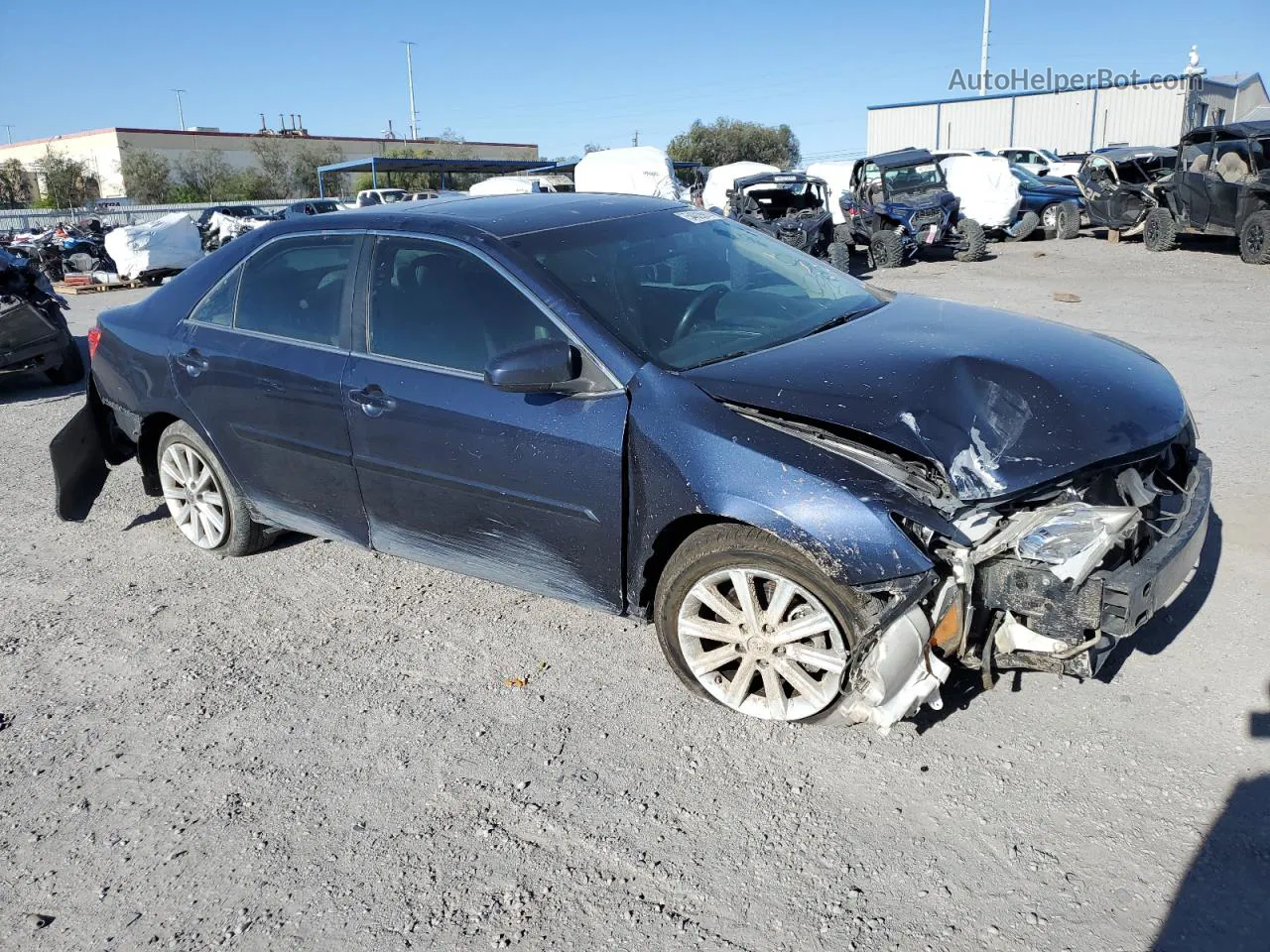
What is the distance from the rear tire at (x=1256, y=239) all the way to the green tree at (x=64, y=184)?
63.0 meters

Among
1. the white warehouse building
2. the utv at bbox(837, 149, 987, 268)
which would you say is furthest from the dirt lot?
the white warehouse building

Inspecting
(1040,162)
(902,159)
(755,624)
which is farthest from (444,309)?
(1040,162)

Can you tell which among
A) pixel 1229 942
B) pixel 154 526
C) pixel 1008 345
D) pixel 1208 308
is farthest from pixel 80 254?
pixel 1229 942

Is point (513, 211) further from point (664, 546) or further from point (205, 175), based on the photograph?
point (205, 175)

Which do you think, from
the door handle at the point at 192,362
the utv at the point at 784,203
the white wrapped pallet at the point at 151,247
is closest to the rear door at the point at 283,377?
the door handle at the point at 192,362

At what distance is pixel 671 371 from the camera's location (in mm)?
3234

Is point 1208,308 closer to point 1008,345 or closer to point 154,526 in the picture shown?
point 1008,345

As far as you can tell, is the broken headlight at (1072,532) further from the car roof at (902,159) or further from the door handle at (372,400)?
the car roof at (902,159)

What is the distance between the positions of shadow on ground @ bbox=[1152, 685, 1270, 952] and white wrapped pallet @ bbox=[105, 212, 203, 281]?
21.2 metres

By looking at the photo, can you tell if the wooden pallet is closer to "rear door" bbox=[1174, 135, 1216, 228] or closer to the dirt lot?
the dirt lot

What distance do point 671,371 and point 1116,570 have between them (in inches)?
58.2

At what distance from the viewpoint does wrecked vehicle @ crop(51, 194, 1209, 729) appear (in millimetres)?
2797

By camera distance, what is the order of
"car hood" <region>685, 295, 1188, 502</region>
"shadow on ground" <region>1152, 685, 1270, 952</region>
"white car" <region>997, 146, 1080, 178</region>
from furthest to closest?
"white car" <region>997, 146, 1080, 178</region> → "car hood" <region>685, 295, 1188, 502</region> → "shadow on ground" <region>1152, 685, 1270, 952</region>

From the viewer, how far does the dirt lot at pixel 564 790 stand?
8.08 ft
